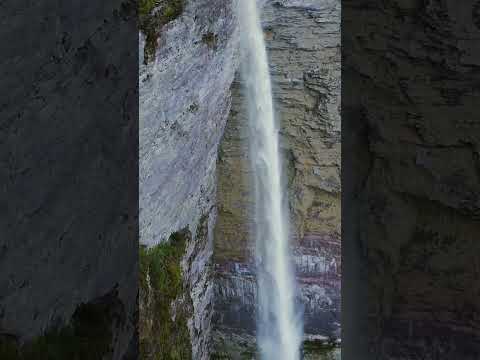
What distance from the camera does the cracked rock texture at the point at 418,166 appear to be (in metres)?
0.64

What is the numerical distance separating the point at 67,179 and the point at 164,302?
14.3ft

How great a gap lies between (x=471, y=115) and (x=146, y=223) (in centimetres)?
385

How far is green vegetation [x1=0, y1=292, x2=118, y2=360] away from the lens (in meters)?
0.65

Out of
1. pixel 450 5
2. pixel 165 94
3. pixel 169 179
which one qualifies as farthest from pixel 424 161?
pixel 169 179

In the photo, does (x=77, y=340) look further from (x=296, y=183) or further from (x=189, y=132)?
(x=296, y=183)

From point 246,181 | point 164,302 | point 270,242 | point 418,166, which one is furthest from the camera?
point 270,242

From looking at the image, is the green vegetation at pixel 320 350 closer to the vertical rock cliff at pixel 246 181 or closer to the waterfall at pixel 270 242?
the vertical rock cliff at pixel 246 181

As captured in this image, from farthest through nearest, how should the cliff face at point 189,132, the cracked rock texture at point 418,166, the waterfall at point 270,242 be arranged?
the waterfall at point 270,242 → the cliff face at point 189,132 → the cracked rock texture at point 418,166

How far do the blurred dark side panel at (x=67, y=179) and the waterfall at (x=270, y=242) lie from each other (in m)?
5.79

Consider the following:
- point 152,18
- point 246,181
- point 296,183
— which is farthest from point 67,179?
point 296,183

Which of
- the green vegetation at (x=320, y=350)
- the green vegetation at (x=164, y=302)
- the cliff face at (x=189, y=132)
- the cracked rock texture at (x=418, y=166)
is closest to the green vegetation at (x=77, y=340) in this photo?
the cracked rock texture at (x=418, y=166)

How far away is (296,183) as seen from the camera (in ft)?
22.4

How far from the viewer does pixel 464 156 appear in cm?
65

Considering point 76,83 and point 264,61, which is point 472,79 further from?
point 264,61
